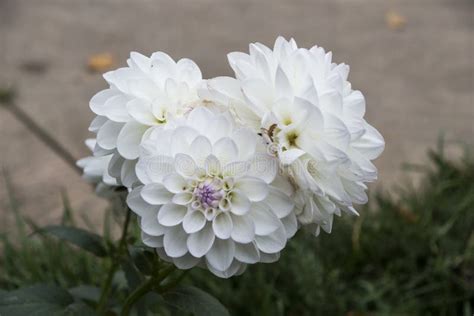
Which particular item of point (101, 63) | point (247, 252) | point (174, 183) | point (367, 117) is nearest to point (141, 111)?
point (174, 183)

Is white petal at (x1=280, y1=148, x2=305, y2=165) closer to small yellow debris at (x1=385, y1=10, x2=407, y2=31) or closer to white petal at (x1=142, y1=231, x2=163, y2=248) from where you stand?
white petal at (x1=142, y1=231, x2=163, y2=248)

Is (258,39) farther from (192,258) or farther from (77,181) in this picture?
(192,258)

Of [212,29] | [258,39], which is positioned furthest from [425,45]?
[212,29]

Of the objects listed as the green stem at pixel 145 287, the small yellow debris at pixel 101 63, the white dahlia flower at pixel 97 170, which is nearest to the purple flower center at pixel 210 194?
the green stem at pixel 145 287

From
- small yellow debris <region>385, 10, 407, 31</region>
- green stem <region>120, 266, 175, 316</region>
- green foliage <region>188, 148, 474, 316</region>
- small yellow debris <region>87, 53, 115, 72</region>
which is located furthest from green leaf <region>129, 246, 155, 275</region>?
small yellow debris <region>385, 10, 407, 31</region>

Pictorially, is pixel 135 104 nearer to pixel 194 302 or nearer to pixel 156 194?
pixel 156 194

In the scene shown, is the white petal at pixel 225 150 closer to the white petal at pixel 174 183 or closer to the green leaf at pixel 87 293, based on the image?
the white petal at pixel 174 183

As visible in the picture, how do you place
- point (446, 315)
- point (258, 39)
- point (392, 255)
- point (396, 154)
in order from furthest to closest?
1. point (258, 39)
2. point (396, 154)
3. point (392, 255)
4. point (446, 315)
